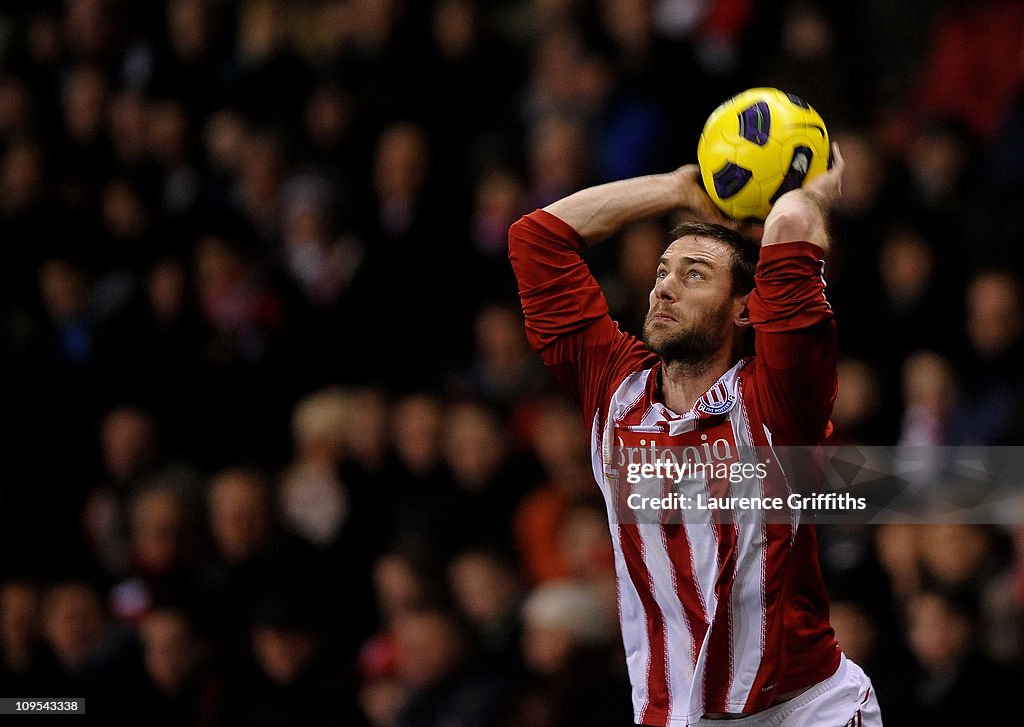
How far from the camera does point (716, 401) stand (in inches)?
177

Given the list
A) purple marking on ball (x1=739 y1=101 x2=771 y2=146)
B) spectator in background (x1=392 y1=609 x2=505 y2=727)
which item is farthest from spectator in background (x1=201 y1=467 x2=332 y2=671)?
purple marking on ball (x1=739 y1=101 x2=771 y2=146)

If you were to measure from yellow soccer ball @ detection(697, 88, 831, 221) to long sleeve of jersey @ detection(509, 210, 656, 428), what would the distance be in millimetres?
472

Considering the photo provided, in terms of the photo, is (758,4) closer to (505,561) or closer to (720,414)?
(505,561)

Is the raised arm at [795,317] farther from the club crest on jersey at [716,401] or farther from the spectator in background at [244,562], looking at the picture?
the spectator in background at [244,562]

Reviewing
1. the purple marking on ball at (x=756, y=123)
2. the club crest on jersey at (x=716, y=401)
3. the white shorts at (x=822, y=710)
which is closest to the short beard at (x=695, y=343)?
the club crest on jersey at (x=716, y=401)

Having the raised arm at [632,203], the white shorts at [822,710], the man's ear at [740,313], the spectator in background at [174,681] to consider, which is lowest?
the spectator in background at [174,681]

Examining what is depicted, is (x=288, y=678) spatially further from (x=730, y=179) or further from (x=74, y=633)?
(x=730, y=179)

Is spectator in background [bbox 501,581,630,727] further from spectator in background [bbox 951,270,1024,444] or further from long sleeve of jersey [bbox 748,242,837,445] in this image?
long sleeve of jersey [bbox 748,242,837,445]

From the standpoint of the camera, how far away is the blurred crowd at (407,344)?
7.30 meters

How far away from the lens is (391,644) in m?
7.92

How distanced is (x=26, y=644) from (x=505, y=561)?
3.02 metres

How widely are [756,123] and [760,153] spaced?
0.34ft

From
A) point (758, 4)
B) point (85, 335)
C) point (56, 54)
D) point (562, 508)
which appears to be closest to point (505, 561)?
point (562, 508)

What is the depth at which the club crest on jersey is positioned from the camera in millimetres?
4473
